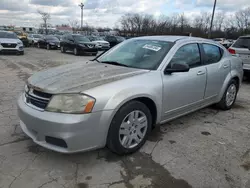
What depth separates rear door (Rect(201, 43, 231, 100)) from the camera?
13.9 feet

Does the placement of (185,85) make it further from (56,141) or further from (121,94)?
(56,141)

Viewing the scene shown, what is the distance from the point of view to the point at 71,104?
259cm

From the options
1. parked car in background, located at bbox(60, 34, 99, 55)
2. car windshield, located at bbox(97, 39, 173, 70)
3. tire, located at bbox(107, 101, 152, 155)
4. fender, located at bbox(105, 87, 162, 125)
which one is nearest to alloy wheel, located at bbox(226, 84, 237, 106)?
car windshield, located at bbox(97, 39, 173, 70)

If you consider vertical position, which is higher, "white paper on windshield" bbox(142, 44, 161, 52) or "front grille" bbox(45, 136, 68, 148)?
"white paper on windshield" bbox(142, 44, 161, 52)

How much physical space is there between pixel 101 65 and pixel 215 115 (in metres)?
2.61

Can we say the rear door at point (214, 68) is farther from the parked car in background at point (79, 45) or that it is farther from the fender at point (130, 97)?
the parked car in background at point (79, 45)

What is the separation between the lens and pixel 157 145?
135 inches

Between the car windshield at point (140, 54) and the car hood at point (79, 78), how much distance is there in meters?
0.22

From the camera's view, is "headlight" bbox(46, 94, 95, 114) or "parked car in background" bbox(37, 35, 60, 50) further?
"parked car in background" bbox(37, 35, 60, 50)

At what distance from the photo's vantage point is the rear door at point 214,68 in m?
4.23

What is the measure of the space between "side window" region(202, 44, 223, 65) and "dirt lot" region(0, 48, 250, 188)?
4.11 feet

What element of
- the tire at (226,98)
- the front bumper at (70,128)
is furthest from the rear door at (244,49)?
the front bumper at (70,128)

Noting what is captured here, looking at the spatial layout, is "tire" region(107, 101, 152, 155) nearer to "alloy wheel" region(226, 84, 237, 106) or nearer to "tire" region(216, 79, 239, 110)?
"tire" region(216, 79, 239, 110)

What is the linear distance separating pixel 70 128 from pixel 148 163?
3.62 feet
